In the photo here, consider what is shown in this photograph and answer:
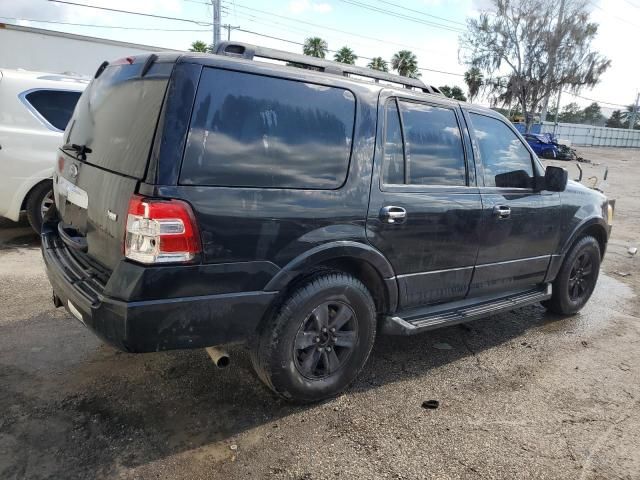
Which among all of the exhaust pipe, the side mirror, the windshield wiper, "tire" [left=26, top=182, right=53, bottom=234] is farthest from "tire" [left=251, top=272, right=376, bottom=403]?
"tire" [left=26, top=182, right=53, bottom=234]

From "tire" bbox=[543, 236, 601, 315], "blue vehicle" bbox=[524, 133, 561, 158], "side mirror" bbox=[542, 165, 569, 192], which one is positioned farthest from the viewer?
"blue vehicle" bbox=[524, 133, 561, 158]

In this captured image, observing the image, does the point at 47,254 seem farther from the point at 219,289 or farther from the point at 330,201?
the point at 330,201

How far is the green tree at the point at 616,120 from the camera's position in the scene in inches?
3001

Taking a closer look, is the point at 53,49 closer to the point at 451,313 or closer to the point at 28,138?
the point at 28,138

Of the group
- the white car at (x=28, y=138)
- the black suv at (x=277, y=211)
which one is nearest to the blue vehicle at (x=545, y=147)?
the white car at (x=28, y=138)

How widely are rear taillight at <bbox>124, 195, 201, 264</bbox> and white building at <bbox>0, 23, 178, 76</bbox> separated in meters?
14.6

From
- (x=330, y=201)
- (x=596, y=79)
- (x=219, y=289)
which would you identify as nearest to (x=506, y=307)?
(x=330, y=201)

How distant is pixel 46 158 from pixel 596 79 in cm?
4415

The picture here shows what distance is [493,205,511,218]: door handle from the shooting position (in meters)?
3.75

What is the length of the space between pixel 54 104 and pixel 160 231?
14.6ft

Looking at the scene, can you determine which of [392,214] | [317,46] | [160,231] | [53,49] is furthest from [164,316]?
[317,46]

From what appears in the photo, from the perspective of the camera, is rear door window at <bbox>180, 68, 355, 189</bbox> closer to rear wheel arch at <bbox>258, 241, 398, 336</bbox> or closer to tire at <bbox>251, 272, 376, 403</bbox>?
rear wheel arch at <bbox>258, 241, 398, 336</bbox>

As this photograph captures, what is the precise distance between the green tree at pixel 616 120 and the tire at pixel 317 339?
8576 cm

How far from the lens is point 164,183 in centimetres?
233
